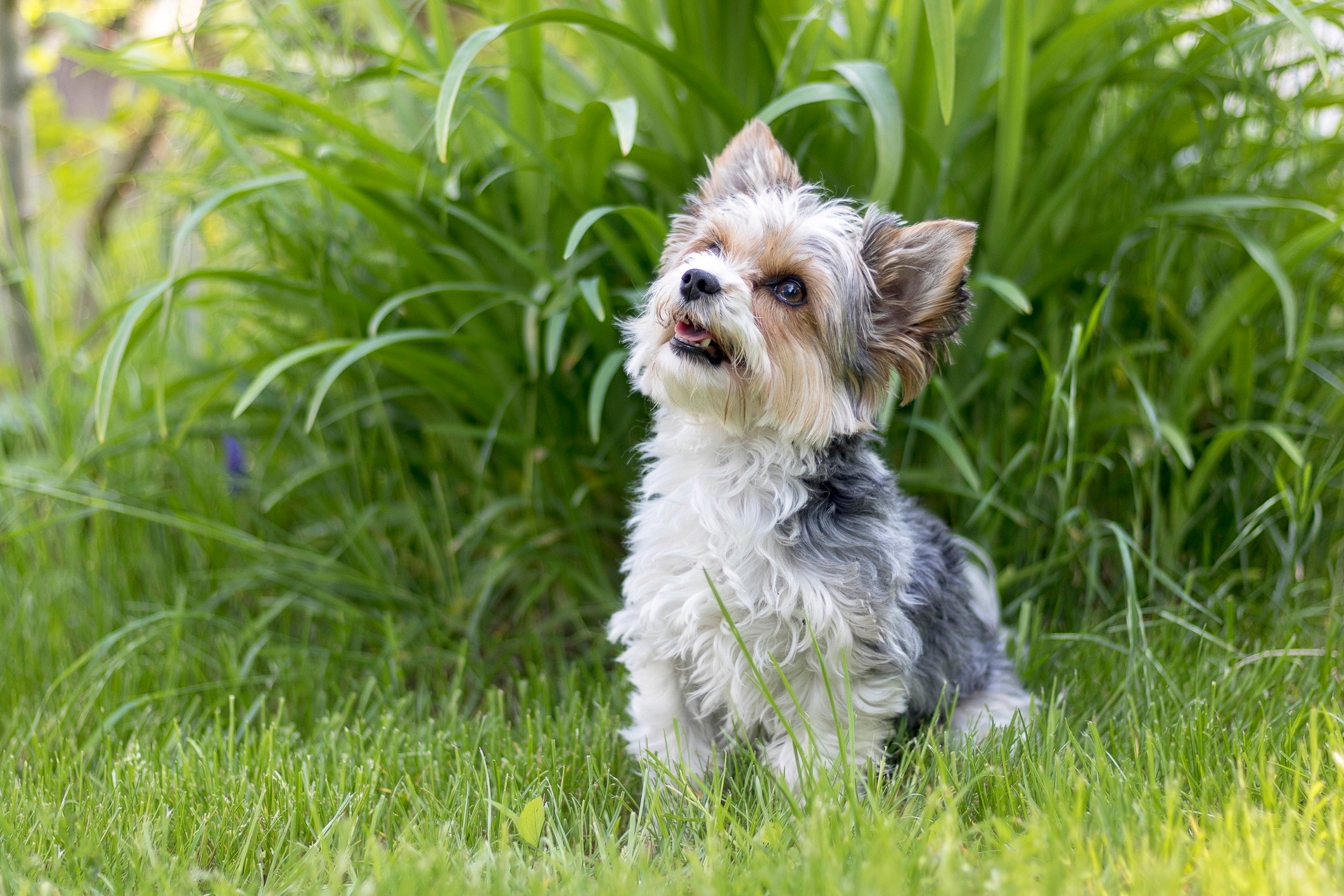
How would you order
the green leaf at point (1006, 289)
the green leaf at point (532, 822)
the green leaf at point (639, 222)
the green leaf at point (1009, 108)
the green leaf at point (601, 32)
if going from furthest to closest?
1. the green leaf at point (1009, 108)
2. the green leaf at point (1006, 289)
3. the green leaf at point (639, 222)
4. the green leaf at point (601, 32)
5. the green leaf at point (532, 822)

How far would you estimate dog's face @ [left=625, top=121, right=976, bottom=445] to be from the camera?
2.43 m

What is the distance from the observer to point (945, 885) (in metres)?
1.79

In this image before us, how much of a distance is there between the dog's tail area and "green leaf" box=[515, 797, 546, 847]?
1412 millimetres

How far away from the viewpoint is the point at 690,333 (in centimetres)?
249

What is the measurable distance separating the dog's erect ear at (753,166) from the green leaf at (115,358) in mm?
1668

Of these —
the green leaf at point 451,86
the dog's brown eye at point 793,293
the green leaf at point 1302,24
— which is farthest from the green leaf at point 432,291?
the green leaf at point 1302,24

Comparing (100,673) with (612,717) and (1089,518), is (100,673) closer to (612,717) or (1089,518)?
(612,717)

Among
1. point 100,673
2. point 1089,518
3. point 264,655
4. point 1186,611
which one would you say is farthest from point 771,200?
point 100,673

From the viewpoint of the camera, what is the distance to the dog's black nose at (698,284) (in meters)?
2.38

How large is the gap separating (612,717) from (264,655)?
4.48 ft

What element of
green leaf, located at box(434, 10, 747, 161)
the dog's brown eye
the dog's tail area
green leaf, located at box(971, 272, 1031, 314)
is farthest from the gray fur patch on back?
green leaf, located at box(434, 10, 747, 161)

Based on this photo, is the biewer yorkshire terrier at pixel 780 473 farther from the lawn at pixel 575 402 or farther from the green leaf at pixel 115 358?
the green leaf at pixel 115 358

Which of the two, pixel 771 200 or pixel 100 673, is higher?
pixel 771 200

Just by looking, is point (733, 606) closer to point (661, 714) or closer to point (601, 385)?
point (661, 714)
